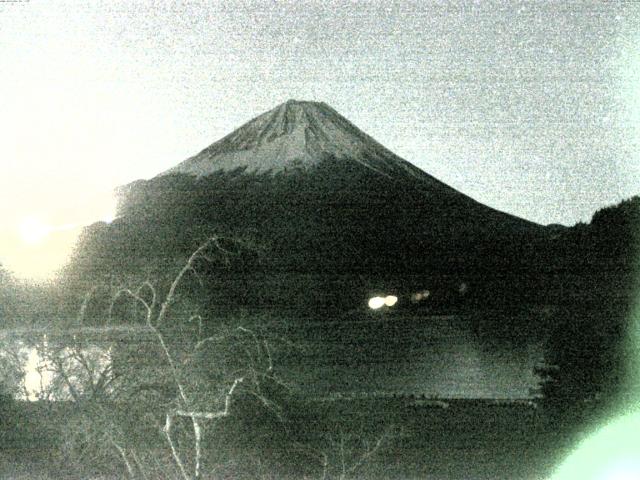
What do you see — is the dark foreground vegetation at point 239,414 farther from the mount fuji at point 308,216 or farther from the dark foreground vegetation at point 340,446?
the mount fuji at point 308,216

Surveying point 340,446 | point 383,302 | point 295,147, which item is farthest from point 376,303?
point 295,147

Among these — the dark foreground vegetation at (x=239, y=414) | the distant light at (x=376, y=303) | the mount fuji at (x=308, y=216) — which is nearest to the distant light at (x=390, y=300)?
the distant light at (x=376, y=303)

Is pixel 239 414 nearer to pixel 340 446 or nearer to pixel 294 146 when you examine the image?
pixel 340 446

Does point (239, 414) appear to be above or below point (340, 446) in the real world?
above

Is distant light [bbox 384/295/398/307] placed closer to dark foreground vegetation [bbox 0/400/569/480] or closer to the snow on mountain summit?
dark foreground vegetation [bbox 0/400/569/480]

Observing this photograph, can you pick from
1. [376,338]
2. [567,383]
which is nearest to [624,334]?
[567,383]

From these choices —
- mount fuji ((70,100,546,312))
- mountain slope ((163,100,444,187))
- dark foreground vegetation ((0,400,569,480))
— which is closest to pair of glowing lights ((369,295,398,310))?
mount fuji ((70,100,546,312))
